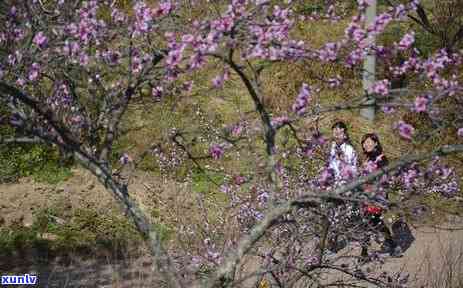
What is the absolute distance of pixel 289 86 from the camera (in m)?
11.6

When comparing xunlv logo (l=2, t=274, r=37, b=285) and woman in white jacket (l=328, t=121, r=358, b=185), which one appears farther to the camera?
xunlv logo (l=2, t=274, r=37, b=285)

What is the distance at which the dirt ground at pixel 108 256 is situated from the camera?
6.34m

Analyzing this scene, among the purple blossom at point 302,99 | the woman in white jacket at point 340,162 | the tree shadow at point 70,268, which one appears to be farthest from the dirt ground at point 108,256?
the purple blossom at point 302,99

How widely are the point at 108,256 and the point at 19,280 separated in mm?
887

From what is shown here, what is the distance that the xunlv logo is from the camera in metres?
6.54

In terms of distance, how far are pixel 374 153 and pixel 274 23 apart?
4.43m

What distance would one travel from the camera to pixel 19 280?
672cm

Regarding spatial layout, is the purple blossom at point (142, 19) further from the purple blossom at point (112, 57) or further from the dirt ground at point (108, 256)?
the dirt ground at point (108, 256)

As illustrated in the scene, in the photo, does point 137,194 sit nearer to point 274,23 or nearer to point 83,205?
point 83,205

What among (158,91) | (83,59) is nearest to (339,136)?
(158,91)

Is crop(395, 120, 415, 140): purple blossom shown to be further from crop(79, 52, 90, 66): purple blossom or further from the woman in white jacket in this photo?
crop(79, 52, 90, 66): purple blossom

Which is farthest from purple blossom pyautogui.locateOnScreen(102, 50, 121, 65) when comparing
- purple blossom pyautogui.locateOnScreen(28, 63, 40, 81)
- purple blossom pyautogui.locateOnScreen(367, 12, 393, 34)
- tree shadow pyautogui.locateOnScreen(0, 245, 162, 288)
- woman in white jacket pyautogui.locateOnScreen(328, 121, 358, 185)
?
tree shadow pyautogui.locateOnScreen(0, 245, 162, 288)

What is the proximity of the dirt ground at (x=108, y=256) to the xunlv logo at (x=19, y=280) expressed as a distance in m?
0.10

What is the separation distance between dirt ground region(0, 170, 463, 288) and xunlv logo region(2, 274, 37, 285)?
0.10 metres
